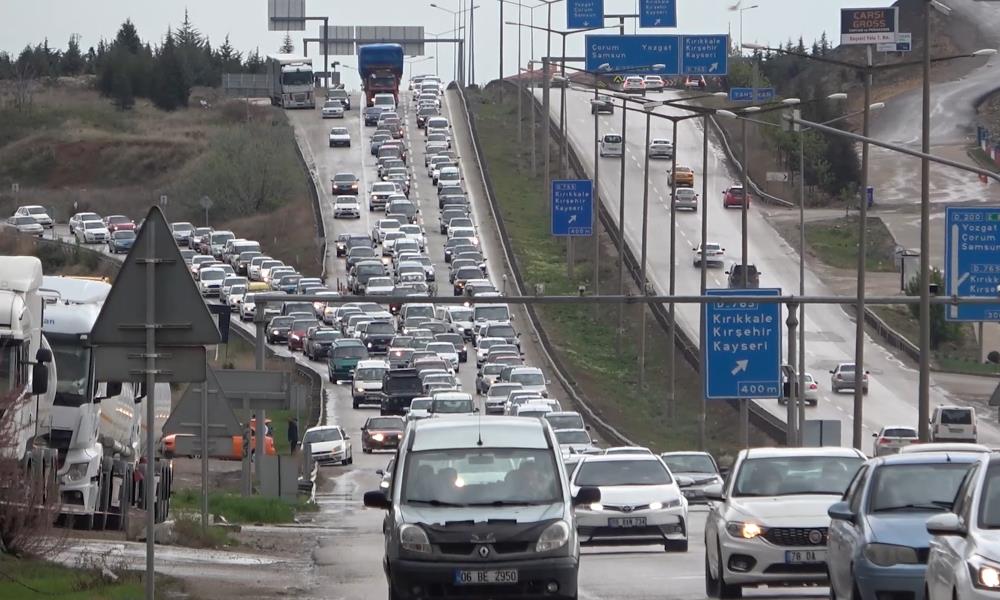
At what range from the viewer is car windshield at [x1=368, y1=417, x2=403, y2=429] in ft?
187

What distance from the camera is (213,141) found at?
148625 mm

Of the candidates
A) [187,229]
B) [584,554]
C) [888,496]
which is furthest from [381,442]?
[187,229]

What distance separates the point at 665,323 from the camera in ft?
255

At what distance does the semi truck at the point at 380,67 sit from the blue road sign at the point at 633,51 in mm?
44538

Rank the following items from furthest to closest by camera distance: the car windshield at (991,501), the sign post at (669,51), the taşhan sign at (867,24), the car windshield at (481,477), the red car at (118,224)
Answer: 1. the taşhan sign at (867,24)
2. the red car at (118,224)
3. the sign post at (669,51)
4. the car windshield at (481,477)
5. the car windshield at (991,501)

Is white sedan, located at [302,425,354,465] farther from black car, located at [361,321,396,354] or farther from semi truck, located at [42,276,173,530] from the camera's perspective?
black car, located at [361,321,396,354]

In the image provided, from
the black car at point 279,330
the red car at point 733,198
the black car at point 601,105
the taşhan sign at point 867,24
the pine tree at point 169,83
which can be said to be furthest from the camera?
the pine tree at point 169,83

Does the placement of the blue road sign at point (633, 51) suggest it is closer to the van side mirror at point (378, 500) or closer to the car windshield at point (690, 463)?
the car windshield at point (690, 463)

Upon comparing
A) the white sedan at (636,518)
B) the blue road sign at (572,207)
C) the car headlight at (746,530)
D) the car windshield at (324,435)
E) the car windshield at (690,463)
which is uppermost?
the blue road sign at (572,207)

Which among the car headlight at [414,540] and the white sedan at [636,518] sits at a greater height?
Answer: the car headlight at [414,540]

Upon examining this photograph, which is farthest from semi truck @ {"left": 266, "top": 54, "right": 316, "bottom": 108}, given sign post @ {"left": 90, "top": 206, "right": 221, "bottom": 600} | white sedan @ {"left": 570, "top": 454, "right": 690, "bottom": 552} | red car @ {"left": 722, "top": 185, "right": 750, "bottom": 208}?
sign post @ {"left": 90, "top": 206, "right": 221, "bottom": 600}

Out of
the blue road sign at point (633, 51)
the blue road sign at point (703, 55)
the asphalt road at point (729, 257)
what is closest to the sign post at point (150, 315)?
the asphalt road at point (729, 257)

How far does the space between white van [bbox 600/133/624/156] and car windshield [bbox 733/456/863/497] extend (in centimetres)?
9322

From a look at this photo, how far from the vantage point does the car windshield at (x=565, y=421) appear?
1912 inches
